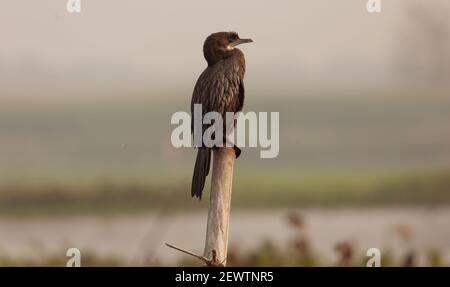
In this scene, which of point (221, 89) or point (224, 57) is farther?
point (224, 57)

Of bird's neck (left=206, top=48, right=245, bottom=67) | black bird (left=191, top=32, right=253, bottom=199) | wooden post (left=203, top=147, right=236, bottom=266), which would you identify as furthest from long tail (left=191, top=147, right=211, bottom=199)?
bird's neck (left=206, top=48, right=245, bottom=67)

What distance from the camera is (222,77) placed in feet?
30.2

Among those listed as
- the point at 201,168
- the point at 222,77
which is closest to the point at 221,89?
the point at 222,77

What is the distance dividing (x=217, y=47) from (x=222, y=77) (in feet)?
0.92

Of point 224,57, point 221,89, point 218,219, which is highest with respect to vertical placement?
point 224,57

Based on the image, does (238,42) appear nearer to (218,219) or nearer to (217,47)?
(217,47)

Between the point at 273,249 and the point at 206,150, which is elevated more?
the point at 206,150

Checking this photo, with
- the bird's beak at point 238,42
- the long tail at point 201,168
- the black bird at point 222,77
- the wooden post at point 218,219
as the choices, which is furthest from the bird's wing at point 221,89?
the wooden post at point 218,219

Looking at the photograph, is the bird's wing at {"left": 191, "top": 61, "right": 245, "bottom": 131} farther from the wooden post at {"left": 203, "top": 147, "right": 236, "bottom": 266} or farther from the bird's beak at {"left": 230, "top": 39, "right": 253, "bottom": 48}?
the wooden post at {"left": 203, "top": 147, "right": 236, "bottom": 266}
